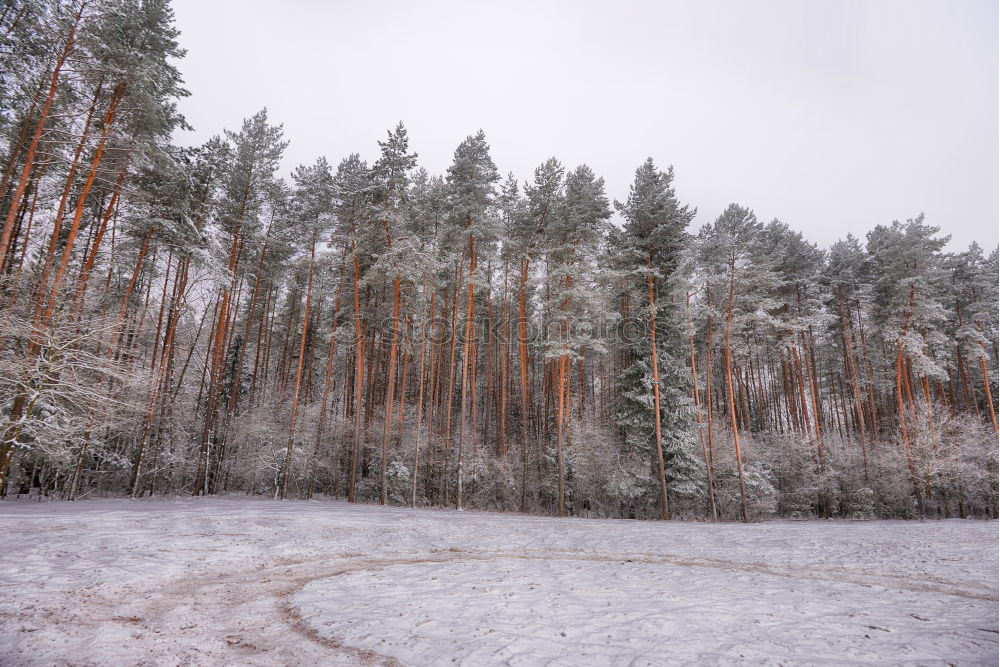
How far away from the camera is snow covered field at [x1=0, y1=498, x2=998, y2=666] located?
15.9ft

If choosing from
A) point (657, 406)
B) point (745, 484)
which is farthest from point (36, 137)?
point (745, 484)

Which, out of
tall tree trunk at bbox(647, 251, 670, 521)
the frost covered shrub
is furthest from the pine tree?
the frost covered shrub

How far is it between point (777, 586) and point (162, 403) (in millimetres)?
26737

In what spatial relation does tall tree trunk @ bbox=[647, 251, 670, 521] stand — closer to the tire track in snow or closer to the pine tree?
the pine tree

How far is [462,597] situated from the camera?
22.6ft

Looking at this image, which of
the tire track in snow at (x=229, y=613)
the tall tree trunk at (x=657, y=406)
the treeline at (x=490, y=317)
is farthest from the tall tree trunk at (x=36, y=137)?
the tall tree trunk at (x=657, y=406)

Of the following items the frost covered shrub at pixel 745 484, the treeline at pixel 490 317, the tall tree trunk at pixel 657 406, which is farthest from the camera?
the frost covered shrub at pixel 745 484

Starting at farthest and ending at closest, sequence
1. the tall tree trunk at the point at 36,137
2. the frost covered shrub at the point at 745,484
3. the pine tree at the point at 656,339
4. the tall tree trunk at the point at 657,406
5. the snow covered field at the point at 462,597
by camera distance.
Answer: the frost covered shrub at the point at 745,484
the pine tree at the point at 656,339
the tall tree trunk at the point at 657,406
the tall tree trunk at the point at 36,137
the snow covered field at the point at 462,597

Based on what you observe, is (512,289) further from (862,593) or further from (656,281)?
(862,593)

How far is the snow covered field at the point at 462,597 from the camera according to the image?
15.9 feet

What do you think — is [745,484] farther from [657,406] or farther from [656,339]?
[656,339]

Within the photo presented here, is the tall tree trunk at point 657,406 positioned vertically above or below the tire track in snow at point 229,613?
above

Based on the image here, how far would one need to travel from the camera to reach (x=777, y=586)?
811 centimetres

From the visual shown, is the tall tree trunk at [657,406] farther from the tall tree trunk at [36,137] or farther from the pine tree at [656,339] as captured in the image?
the tall tree trunk at [36,137]
